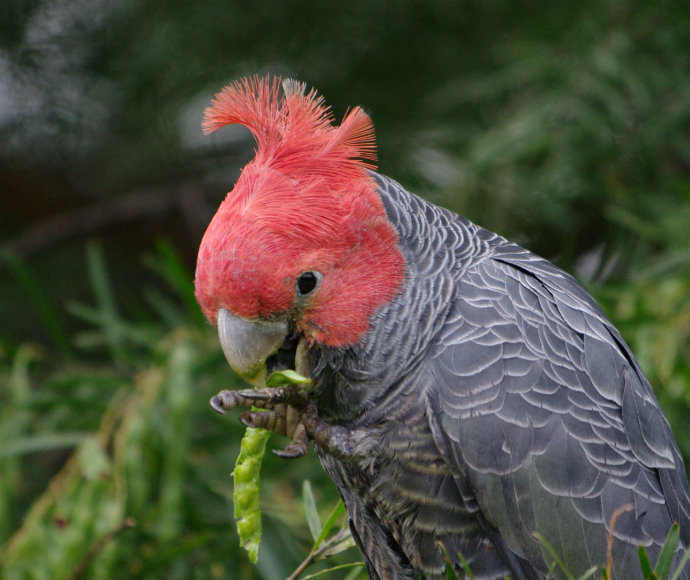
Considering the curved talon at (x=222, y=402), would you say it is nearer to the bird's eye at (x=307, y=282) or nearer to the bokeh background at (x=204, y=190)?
the bird's eye at (x=307, y=282)

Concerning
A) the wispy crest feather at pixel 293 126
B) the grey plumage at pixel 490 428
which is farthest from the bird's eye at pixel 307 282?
the wispy crest feather at pixel 293 126

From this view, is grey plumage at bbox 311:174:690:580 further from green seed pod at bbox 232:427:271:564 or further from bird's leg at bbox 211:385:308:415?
green seed pod at bbox 232:427:271:564

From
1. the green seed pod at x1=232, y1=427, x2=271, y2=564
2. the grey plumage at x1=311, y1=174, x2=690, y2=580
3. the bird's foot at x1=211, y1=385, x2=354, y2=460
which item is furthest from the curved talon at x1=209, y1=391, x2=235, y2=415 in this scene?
the grey plumage at x1=311, y1=174, x2=690, y2=580

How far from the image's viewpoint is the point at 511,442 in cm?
172

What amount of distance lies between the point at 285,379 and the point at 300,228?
33 cm

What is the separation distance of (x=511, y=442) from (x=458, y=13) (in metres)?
2.81

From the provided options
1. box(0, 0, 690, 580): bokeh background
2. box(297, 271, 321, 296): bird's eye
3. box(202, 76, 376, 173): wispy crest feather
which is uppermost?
box(202, 76, 376, 173): wispy crest feather

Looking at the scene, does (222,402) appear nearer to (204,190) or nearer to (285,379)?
(285,379)

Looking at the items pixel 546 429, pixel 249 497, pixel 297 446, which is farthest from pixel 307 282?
pixel 546 429

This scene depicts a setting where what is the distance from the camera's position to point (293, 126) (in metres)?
1.77

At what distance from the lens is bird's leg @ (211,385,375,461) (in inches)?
66.5

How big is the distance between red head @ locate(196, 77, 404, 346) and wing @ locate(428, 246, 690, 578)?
25 centimetres

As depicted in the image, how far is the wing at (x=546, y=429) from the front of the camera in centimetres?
172

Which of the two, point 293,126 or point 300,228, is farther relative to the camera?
point 293,126
